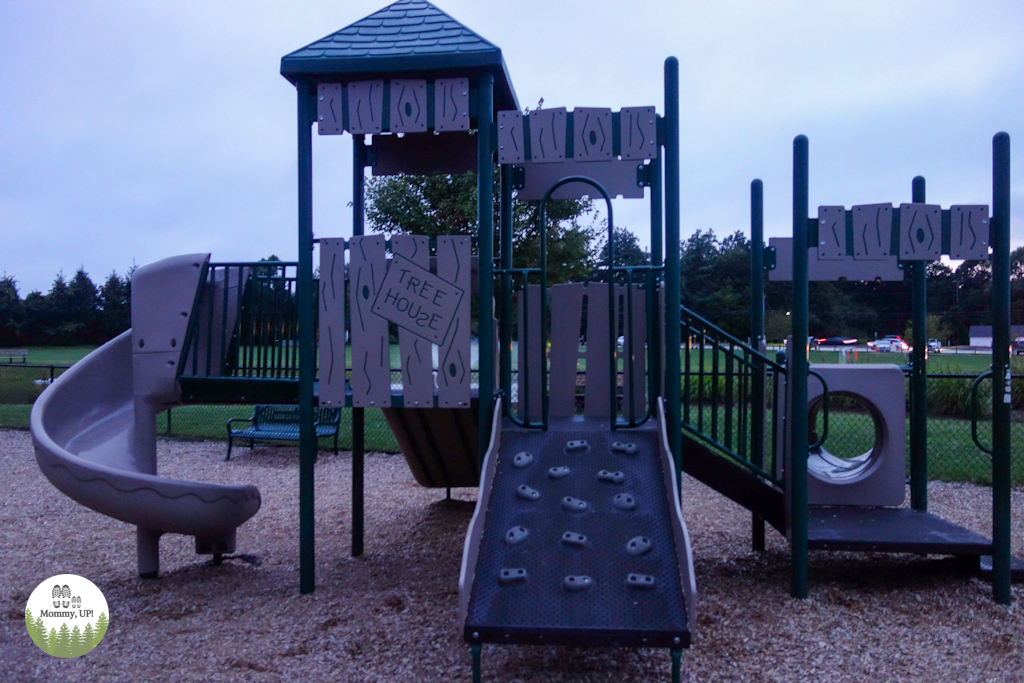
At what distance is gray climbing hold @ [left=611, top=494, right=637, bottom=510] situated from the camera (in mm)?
3959

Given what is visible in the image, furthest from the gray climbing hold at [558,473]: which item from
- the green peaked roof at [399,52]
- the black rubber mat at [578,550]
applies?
the green peaked roof at [399,52]

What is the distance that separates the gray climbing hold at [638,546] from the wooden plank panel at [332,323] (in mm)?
2145

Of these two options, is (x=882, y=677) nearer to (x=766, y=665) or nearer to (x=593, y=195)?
(x=766, y=665)

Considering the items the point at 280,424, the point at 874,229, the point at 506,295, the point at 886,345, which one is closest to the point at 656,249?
the point at 506,295

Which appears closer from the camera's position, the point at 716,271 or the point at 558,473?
the point at 558,473

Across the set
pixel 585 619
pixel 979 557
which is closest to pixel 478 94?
pixel 585 619

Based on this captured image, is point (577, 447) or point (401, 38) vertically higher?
point (401, 38)

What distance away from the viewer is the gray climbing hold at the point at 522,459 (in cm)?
429

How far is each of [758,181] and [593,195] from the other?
1.39m

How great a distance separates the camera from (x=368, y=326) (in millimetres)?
4863

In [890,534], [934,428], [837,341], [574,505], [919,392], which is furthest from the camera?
[837,341]

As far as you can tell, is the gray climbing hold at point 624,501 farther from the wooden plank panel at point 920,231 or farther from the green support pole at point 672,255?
the wooden plank panel at point 920,231

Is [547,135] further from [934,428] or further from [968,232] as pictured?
[934,428]

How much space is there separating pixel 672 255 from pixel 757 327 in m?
1.79
